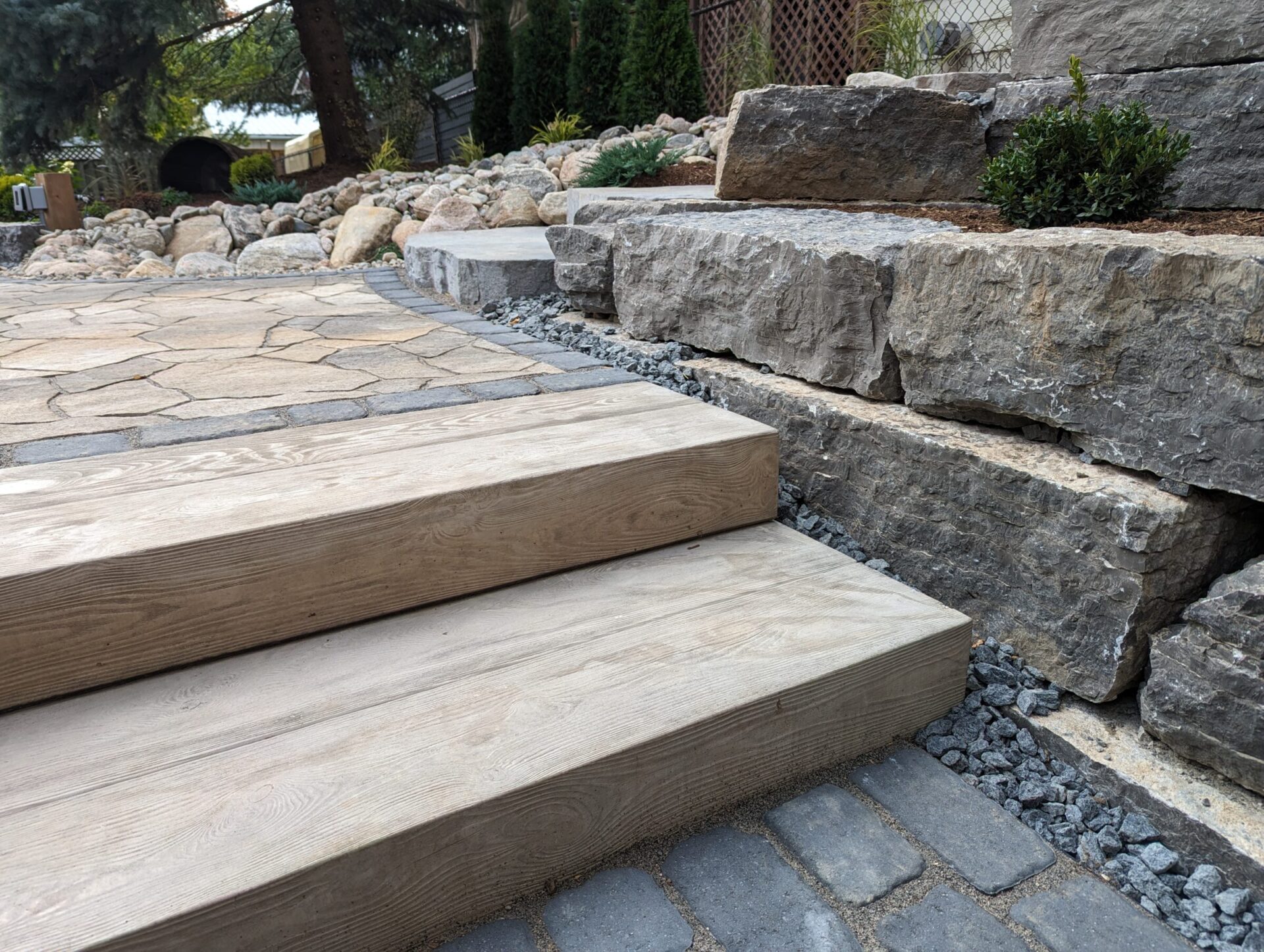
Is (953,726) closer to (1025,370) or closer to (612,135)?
(1025,370)

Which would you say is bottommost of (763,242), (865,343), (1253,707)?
(1253,707)

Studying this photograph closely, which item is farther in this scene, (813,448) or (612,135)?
(612,135)

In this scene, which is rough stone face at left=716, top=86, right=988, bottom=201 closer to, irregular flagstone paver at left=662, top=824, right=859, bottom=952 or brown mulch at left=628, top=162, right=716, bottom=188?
brown mulch at left=628, top=162, right=716, bottom=188

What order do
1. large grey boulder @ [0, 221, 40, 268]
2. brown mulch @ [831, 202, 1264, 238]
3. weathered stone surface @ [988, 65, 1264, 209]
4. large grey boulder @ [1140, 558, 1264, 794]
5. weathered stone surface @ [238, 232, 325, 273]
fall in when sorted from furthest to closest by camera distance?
large grey boulder @ [0, 221, 40, 268], weathered stone surface @ [238, 232, 325, 273], weathered stone surface @ [988, 65, 1264, 209], brown mulch @ [831, 202, 1264, 238], large grey boulder @ [1140, 558, 1264, 794]

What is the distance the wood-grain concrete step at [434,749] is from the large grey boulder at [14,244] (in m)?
7.63

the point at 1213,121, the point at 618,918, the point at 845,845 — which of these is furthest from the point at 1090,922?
the point at 1213,121

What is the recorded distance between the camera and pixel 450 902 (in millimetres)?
1064

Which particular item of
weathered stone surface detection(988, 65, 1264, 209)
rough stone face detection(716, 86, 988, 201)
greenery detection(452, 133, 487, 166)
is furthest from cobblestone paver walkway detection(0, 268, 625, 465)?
greenery detection(452, 133, 487, 166)

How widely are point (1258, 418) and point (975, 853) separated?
0.74 metres

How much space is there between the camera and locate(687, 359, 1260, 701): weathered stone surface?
4.37 feet

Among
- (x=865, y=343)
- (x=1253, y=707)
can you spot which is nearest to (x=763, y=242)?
(x=865, y=343)

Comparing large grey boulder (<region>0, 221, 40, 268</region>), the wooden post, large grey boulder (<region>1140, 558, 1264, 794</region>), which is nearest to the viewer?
large grey boulder (<region>1140, 558, 1264, 794</region>)

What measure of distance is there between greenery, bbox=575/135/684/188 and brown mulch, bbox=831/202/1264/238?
2353 millimetres

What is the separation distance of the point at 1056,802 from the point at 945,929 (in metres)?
0.35
